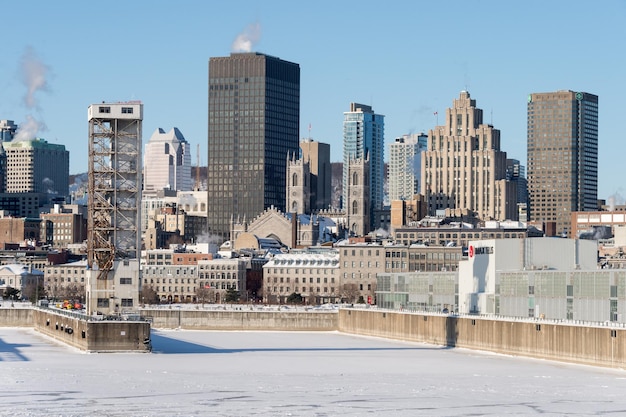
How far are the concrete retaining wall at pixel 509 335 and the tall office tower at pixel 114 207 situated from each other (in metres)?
30.4

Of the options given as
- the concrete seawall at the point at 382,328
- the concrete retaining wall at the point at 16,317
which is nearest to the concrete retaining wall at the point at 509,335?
the concrete seawall at the point at 382,328

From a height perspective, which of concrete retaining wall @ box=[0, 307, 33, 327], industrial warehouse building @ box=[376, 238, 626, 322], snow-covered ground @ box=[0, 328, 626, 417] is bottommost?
snow-covered ground @ box=[0, 328, 626, 417]

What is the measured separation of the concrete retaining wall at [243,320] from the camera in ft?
617

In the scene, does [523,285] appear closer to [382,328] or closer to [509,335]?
[509,335]

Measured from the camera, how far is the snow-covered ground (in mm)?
78625

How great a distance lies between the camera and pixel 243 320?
627ft

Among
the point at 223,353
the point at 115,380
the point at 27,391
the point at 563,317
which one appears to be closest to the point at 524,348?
the point at 563,317

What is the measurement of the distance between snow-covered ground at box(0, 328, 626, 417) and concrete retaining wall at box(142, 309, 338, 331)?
173 ft

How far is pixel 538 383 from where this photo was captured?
9562cm

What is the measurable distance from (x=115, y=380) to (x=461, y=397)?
69.0 ft

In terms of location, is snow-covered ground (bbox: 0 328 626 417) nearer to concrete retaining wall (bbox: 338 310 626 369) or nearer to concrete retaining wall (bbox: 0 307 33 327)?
concrete retaining wall (bbox: 338 310 626 369)

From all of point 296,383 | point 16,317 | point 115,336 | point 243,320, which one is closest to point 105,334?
point 115,336

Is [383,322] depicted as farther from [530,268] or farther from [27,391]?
[27,391]

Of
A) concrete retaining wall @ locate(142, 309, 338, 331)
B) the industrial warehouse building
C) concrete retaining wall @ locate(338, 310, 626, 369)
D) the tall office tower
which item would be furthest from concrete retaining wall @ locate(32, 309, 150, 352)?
concrete retaining wall @ locate(142, 309, 338, 331)
